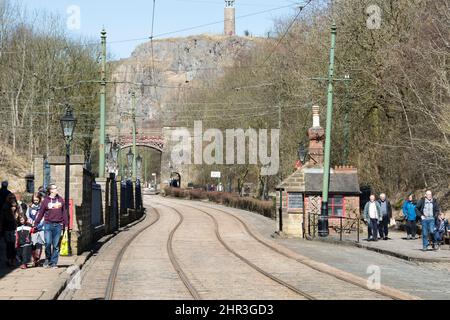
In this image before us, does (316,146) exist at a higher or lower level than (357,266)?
higher

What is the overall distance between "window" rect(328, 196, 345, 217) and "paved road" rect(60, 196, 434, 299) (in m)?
3.28

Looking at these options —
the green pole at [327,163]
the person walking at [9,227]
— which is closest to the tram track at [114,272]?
the person walking at [9,227]

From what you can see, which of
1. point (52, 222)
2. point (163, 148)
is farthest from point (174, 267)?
point (163, 148)

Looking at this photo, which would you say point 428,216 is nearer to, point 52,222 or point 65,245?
point 65,245

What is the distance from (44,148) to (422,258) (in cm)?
4040

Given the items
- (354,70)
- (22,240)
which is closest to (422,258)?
(22,240)

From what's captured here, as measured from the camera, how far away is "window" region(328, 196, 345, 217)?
33.5m

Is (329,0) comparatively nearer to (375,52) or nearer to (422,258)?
(375,52)

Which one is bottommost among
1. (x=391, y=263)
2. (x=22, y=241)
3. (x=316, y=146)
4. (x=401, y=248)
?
(x=391, y=263)

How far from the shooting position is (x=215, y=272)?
59.8 ft

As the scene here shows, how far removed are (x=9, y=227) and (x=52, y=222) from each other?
1.01 m

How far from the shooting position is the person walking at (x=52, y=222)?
17.8 meters

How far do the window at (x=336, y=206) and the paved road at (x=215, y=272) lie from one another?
3.28 m

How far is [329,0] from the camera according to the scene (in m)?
44.3
